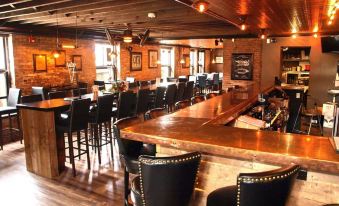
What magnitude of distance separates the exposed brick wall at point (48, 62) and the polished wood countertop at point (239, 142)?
17.4 feet

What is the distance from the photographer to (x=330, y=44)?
789 centimetres

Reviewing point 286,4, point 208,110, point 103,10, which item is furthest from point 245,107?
point 103,10

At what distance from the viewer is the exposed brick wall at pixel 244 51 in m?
8.74

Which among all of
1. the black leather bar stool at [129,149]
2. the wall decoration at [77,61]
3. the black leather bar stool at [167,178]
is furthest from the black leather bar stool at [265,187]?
the wall decoration at [77,61]

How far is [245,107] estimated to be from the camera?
3.49 metres

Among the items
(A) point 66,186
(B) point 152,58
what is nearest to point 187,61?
(B) point 152,58

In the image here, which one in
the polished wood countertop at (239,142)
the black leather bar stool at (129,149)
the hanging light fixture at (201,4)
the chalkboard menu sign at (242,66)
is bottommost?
the black leather bar stool at (129,149)

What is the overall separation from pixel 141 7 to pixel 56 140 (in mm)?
2394

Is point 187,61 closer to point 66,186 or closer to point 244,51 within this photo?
point 244,51

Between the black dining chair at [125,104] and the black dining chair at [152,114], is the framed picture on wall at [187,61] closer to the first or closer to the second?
the black dining chair at [125,104]

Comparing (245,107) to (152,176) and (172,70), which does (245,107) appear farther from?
(172,70)

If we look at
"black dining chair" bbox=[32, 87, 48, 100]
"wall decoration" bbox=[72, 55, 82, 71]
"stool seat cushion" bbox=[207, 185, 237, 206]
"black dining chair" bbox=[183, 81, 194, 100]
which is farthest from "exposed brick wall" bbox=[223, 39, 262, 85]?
"stool seat cushion" bbox=[207, 185, 237, 206]

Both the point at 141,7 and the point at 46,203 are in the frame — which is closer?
the point at 46,203

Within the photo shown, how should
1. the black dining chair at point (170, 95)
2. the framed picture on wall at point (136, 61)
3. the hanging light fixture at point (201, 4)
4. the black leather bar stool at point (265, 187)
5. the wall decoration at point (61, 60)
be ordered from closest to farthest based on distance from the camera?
1. the black leather bar stool at point (265, 187)
2. the hanging light fixture at point (201, 4)
3. the black dining chair at point (170, 95)
4. the wall decoration at point (61, 60)
5. the framed picture on wall at point (136, 61)
